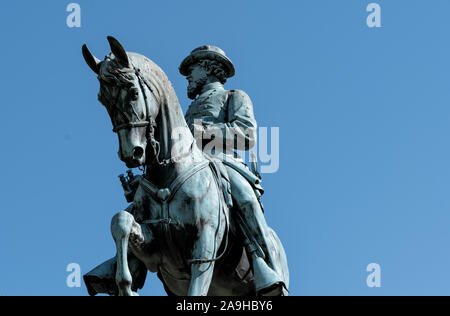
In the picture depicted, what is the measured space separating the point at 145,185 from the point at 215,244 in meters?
1.16

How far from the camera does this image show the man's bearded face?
1864 centimetres

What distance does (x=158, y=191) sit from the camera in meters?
16.0

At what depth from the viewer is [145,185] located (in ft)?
53.0

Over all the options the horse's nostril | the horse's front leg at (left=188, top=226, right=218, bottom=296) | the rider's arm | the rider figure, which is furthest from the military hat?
the horse's front leg at (left=188, top=226, right=218, bottom=296)

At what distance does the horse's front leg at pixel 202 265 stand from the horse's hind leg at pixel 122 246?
2.91 feet

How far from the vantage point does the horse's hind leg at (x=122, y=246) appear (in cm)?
1525

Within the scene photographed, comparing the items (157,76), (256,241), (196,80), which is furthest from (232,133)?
(157,76)

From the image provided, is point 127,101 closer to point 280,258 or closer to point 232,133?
point 232,133

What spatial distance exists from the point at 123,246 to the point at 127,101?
5.94ft

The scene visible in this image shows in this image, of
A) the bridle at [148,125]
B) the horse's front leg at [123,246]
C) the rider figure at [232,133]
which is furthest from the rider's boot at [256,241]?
the horse's front leg at [123,246]

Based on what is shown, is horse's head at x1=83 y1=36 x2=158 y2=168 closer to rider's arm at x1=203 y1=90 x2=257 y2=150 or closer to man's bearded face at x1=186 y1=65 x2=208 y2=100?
rider's arm at x1=203 y1=90 x2=257 y2=150

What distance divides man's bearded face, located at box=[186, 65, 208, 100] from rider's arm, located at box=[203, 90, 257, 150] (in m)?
0.58
